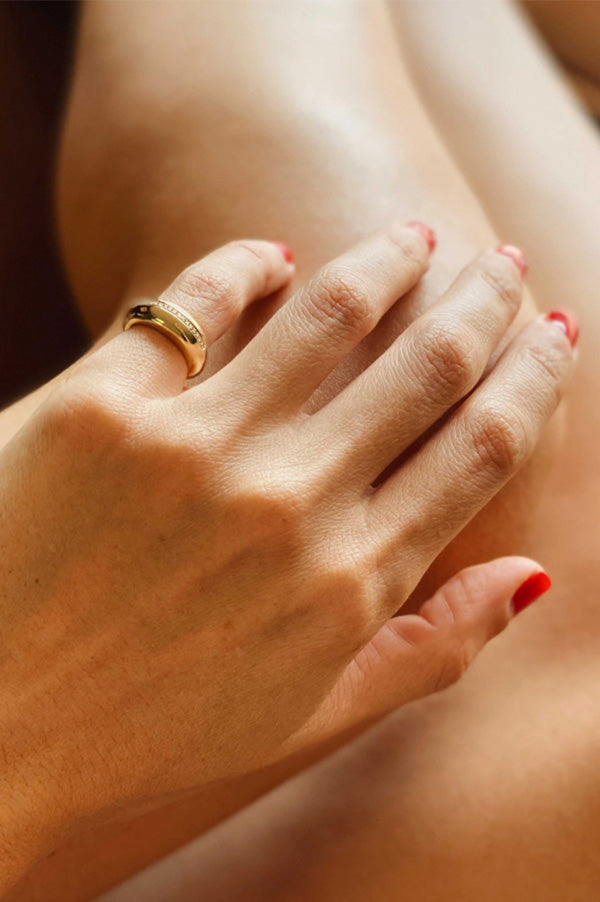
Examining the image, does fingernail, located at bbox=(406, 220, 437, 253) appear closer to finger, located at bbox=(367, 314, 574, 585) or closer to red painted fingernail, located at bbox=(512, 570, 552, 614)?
finger, located at bbox=(367, 314, 574, 585)

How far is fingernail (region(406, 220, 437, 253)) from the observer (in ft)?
2.21

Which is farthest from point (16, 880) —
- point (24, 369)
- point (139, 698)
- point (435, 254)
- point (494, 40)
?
point (494, 40)

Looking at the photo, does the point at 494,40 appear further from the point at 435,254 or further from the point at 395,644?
the point at 395,644

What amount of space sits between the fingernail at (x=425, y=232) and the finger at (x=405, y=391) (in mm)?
90

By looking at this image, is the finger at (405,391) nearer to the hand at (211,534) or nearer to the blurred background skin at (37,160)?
the hand at (211,534)

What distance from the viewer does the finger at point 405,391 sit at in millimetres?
559

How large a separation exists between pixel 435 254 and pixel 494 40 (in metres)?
0.40

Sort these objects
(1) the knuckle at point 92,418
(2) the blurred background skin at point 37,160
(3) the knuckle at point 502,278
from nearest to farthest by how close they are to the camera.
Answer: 1. (1) the knuckle at point 92,418
2. (3) the knuckle at point 502,278
3. (2) the blurred background skin at point 37,160

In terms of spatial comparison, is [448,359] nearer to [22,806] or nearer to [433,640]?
[433,640]

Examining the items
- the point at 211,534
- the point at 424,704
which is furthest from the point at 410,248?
the point at 424,704

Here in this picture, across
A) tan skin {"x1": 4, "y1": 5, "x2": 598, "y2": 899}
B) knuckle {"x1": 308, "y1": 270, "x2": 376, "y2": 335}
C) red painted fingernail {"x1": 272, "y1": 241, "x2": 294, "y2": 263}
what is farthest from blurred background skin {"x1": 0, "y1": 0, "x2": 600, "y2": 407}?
knuckle {"x1": 308, "y1": 270, "x2": 376, "y2": 335}

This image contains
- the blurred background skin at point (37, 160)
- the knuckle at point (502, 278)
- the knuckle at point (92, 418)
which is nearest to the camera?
the knuckle at point (92, 418)

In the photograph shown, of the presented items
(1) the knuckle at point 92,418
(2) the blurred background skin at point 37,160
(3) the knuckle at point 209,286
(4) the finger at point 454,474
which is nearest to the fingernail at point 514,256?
(4) the finger at point 454,474

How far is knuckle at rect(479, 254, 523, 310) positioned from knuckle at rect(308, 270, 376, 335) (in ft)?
0.34
